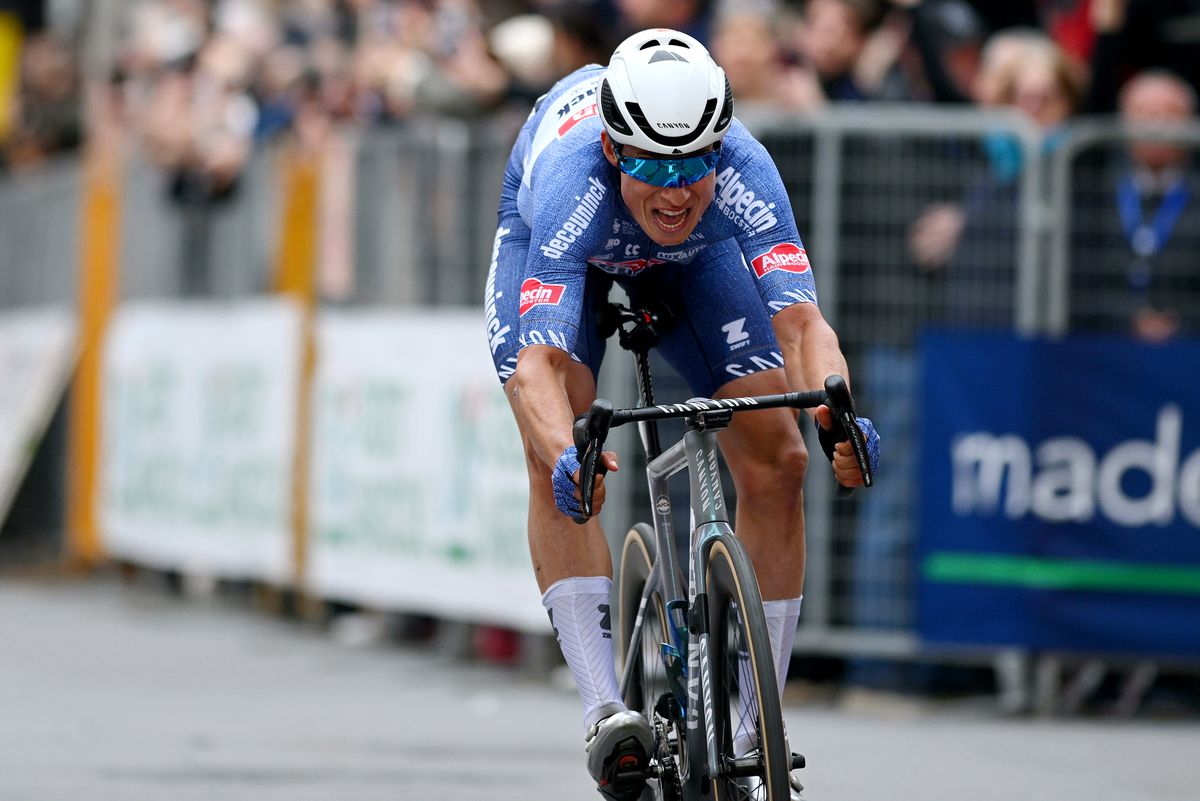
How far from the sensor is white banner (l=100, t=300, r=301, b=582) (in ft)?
42.5

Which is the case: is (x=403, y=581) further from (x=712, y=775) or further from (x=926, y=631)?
(x=712, y=775)

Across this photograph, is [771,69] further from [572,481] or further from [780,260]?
[572,481]

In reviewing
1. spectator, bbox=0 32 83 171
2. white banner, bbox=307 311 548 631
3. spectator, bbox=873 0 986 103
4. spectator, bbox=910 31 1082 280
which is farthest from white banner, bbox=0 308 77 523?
spectator, bbox=910 31 1082 280

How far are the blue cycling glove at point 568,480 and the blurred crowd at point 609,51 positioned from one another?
4.72m

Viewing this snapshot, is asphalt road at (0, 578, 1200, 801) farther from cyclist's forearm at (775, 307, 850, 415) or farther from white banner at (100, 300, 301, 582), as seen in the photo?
cyclist's forearm at (775, 307, 850, 415)

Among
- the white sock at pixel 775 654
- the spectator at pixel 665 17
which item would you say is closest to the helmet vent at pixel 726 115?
the white sock at pixel 775 654

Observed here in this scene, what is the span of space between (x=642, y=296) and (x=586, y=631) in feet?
3.06

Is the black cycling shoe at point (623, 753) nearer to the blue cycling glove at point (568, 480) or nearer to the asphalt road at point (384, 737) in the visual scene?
the blue cycling glove at point (568, 480)

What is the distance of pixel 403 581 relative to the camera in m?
11.5

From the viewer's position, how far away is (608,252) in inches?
232

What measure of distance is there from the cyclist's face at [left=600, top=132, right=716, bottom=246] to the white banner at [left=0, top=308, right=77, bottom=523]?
11.3 meters

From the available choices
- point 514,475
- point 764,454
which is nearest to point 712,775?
point 764,454

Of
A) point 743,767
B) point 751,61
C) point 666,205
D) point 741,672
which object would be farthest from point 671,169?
point 751,61

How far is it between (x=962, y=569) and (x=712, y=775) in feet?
14.3
